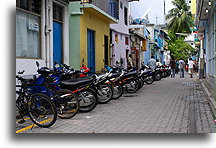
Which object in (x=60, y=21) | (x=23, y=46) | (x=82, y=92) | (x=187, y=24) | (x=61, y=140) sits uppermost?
(x=187, y=24)

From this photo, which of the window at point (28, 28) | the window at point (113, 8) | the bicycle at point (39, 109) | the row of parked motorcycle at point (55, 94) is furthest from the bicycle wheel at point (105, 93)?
the window at point (113, 8)

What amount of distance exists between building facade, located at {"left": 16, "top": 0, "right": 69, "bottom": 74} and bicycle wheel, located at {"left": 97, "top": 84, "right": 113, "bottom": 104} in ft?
6.95

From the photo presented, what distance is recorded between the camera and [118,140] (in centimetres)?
540

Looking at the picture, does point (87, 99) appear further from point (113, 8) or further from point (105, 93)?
point (113, 8)

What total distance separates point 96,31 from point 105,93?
7258 mm

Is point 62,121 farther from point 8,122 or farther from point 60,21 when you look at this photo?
point 60,21

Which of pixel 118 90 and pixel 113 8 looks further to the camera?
pixel 113 8

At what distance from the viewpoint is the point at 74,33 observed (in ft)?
46.5

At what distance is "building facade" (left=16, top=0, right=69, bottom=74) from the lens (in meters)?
9.60

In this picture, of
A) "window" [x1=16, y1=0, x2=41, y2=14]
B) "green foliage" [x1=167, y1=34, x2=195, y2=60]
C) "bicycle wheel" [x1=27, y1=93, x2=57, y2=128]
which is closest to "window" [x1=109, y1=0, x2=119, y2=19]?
"window" [x1=16, y1=0, x2=41, y2=14]

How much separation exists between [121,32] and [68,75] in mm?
13972

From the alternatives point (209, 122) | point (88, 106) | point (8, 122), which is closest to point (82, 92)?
point (88, 106)

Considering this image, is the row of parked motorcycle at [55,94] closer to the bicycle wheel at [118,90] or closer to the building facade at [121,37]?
the bicycle wheel at [118,90]

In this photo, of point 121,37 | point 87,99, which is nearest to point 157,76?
point 121,37
